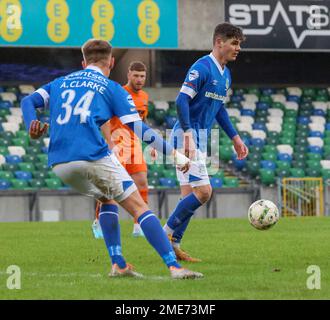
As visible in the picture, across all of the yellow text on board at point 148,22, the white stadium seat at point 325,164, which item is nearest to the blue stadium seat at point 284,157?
the white stadium seat at point 325,164

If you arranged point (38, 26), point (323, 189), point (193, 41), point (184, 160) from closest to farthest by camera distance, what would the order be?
point (184, 160) < point (323, 189) < point (38, 26) < point (193, 41)

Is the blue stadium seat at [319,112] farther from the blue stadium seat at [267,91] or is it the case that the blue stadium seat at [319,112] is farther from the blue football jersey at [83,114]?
the blue football jersey at [83,114]

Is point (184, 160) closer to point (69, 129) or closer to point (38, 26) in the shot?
point (69, 129)

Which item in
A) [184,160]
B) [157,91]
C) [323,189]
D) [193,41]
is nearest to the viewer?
[184,160]

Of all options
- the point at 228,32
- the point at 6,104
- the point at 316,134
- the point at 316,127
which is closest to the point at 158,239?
the point at 228,32

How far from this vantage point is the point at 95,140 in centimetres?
700

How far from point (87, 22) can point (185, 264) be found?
57.6 ft

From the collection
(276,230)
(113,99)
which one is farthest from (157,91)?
(113,99)

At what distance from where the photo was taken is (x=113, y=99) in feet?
23.1

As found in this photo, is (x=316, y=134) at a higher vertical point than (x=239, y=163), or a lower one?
higher

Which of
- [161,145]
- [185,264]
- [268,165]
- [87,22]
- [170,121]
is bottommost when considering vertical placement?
[185,264]

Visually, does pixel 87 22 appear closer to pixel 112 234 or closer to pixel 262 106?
pixel 262 106

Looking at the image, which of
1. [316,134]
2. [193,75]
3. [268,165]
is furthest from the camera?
[316,134]
